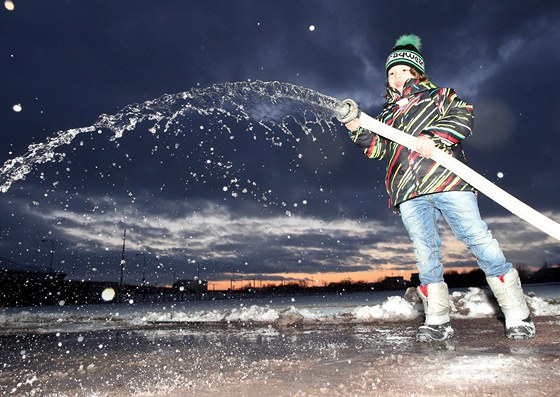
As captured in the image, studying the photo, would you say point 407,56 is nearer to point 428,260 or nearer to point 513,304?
point 428,260

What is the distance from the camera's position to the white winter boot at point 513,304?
2740mm

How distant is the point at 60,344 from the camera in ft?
12.4

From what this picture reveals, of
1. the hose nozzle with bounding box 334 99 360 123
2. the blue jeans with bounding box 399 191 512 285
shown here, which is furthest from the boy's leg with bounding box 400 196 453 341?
the hose nozzle with bounding box 334 99 360 123

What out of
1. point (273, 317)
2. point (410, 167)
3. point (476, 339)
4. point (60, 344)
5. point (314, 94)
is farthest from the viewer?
point (273, 317)

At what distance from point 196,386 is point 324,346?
1.38 metres

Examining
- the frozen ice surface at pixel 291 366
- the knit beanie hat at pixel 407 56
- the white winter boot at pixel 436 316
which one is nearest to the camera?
the frozen ice surface at pixel 291 366

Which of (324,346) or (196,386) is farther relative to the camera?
(324,346)

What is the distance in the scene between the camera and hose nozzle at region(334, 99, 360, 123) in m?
2.94

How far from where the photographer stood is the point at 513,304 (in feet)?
Answer: 9.12

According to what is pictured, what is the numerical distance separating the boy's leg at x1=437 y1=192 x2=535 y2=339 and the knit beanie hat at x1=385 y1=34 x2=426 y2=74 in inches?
48.7

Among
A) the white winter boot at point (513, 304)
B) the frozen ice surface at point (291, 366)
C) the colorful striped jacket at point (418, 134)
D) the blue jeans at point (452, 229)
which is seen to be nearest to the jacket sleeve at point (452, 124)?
the colorful striped jacket at point (418, 134)

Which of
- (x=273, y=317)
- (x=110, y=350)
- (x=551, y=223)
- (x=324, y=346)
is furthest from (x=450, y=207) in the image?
(x=273, y=317)

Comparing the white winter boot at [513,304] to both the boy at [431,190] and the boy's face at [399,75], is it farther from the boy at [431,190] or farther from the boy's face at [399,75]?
the boy's face at [399,75]

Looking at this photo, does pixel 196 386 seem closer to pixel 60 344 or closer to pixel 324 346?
pixel 324 346
